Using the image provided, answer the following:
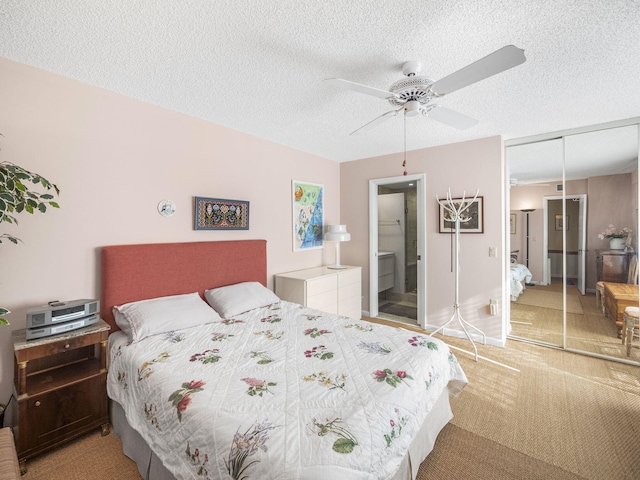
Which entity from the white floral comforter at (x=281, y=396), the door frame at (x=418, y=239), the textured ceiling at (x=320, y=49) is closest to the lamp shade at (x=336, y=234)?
the door frame at (x=418, y=239)

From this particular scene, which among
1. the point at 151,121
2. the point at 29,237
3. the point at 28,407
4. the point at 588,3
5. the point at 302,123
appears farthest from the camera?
the point at 302,123

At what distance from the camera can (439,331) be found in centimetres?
379

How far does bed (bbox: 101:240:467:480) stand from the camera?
108cm

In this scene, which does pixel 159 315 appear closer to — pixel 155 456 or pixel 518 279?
pixel 155 456

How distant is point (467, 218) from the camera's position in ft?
11.4

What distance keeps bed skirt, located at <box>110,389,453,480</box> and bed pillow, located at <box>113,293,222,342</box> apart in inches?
19.9

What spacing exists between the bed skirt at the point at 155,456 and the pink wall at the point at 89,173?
0.78 meters

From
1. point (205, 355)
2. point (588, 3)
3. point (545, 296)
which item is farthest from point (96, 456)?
point (545, 296)

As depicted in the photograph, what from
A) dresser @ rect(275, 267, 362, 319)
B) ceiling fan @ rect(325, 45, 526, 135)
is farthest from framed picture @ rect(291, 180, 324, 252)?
ceiling fan @ rect(325, 45, 526, 135)

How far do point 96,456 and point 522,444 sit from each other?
274 centimetres

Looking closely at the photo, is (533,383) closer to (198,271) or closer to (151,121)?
(198,271)

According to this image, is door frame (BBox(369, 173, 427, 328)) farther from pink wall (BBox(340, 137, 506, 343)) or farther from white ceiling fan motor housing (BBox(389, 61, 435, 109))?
white ceiling fan motor housing (BBox(389, 61, 435, 109))

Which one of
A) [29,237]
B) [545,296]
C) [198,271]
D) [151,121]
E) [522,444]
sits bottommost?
[522,444]

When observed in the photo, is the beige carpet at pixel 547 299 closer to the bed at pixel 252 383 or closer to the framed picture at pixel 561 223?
the framed picture at pixel 561 223
